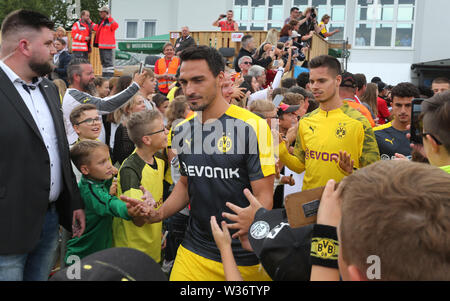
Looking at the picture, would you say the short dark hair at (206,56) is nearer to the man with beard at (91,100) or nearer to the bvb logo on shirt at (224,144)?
the bvb logo on shirt at (224,144)

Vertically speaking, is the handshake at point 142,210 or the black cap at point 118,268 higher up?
the black cap at point 118,268

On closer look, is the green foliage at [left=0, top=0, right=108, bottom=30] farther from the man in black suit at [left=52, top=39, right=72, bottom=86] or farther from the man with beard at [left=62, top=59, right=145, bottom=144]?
the man with beard at [left=62, top=59, right=145, bottom=144]

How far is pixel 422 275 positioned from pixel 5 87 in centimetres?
250

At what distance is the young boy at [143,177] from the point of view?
140 inches

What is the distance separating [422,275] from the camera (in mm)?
1037

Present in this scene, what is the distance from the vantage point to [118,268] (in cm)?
104

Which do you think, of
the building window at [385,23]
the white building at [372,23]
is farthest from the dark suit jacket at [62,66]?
the building window at [385,23]

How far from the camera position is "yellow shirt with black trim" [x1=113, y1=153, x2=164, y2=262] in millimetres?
3535

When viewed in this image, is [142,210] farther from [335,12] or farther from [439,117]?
[335,12]

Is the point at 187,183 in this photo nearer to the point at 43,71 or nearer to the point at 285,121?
the point at 43,71

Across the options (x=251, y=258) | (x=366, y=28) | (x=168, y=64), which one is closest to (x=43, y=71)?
(x=251, y=258)

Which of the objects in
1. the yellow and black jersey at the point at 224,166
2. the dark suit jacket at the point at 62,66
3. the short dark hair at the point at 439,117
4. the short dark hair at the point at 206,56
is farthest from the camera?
the dark suit jacket at the point at 62,66

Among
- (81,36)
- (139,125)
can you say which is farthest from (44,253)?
(81,36)

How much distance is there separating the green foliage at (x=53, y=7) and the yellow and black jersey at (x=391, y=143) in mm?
25471
